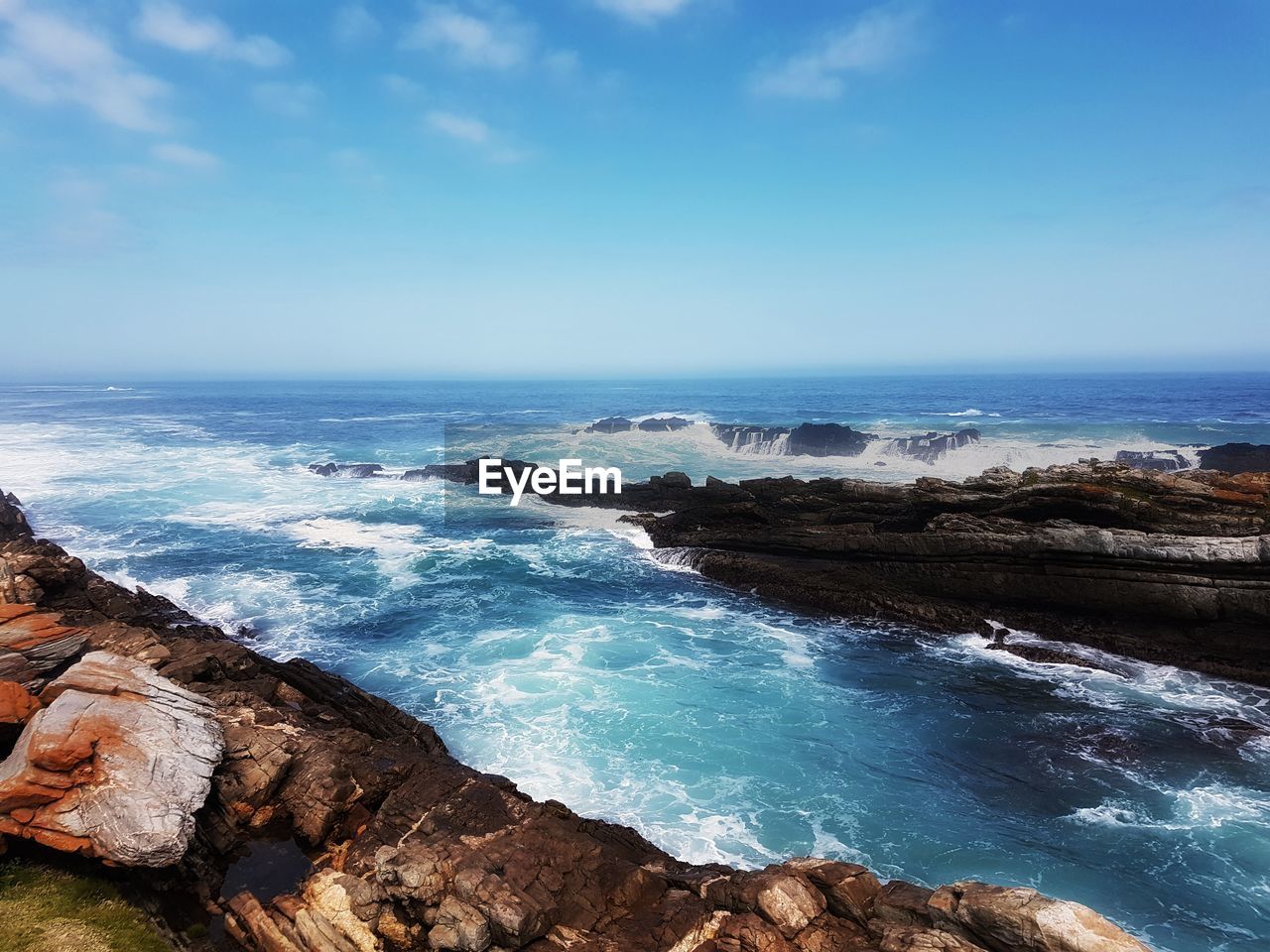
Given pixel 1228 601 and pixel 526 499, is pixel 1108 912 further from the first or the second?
pixel 526 499

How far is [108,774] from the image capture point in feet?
28.9

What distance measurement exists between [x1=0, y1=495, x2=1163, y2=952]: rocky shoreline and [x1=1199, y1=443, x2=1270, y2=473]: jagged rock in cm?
4914

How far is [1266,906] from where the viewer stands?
33.7 ft

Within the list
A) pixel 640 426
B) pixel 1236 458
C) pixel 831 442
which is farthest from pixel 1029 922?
pixel 640 426

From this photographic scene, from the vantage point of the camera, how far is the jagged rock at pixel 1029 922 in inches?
241

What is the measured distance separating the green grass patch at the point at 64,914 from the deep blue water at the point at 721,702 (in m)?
6.74

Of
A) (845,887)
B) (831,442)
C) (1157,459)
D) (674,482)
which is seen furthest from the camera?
(831,442)

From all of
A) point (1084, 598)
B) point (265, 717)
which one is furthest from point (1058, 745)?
point (265, 717)

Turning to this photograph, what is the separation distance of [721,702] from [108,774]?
1266 cm

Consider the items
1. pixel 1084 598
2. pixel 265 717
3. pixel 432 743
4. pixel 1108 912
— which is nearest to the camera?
pixel 1108 912

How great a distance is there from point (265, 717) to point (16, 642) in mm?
4994

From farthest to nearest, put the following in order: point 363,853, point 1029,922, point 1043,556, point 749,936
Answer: point 1043,556
point 363,853
point 749,936
point 1029,922

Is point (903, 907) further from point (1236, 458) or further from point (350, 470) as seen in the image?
point (1236, 458)

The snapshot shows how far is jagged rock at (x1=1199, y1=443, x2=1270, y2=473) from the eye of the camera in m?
41.0
